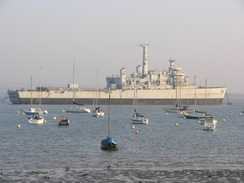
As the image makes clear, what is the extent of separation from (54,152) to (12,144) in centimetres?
700

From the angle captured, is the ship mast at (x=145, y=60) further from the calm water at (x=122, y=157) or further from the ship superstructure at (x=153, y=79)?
the calm water at (x=122, y=157)

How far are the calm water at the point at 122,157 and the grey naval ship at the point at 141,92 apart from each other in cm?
7181

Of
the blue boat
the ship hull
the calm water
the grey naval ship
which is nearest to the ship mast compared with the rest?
the grey naval ship

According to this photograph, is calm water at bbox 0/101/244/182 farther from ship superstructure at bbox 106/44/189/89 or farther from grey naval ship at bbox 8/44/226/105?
ship superstructure at bbox 106/44/189/89

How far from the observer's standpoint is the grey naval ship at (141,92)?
132 m

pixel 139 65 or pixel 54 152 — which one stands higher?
pixel 139 65

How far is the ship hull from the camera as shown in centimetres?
13110

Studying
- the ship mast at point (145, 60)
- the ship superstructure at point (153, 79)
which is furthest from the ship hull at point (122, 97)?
the ship mast at point (145, 60)

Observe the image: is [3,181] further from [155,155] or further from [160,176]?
[155,155]

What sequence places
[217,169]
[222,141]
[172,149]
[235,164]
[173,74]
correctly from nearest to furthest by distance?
[217,169] < [235,164] < [172,149] < [222,141] < [173,74]

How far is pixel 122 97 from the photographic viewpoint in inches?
5413

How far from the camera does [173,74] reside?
14650 centimetres

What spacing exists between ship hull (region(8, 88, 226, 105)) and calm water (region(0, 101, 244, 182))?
71.6 meters

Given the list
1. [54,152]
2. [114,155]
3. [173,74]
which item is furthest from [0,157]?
[173,74]
